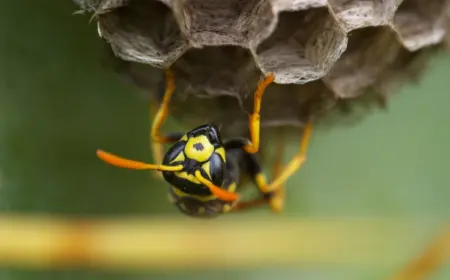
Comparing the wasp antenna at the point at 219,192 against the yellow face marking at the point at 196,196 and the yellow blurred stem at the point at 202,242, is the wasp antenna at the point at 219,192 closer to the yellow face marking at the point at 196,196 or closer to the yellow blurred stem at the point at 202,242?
the yellow face marking at the point at 196,196

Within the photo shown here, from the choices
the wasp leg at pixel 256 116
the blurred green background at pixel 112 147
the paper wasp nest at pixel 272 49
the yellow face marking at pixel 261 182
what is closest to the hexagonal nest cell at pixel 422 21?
the paper wasp nest at pixel 272 49

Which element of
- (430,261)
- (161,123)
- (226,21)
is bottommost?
(430,261)

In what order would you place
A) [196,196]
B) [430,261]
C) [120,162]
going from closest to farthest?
[120,162] → [196,196] → [430,261]

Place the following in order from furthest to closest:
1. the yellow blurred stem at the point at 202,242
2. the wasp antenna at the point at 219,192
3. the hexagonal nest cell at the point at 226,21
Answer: the yellow blurred stem at the point at 202,242, the wasp antenna at the point at 219,192, the hexagonal nest cell at the point at 226,21

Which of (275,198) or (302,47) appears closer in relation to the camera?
(302,47)

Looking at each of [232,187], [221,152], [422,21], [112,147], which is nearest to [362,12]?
[422,21]

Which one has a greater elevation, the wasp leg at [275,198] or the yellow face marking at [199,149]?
the yellow face marking at [199,149]

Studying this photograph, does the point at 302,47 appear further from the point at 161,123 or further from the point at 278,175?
the point at 278,175
